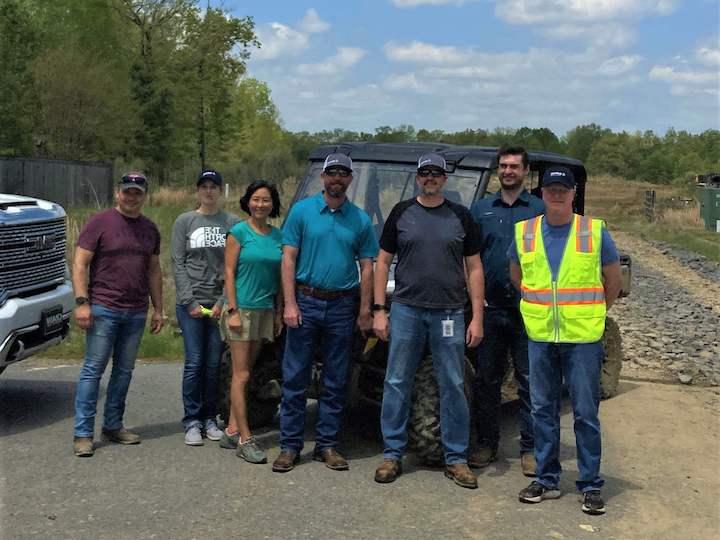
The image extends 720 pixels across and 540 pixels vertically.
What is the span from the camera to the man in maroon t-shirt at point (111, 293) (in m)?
5.93

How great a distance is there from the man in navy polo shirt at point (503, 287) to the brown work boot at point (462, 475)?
31 centimetres

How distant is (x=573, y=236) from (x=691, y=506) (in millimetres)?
1715

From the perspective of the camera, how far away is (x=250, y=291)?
226 inches

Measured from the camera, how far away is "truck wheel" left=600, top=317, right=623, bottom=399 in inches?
301

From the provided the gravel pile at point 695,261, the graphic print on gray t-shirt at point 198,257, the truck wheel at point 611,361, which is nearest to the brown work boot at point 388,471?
the graphic print on gray t-shirt at point 198,257

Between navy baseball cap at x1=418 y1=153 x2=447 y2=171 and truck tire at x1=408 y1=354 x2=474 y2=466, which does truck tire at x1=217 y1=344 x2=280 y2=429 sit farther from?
navy baseball cap at x1=418 y1=153 x2=447 y2=171

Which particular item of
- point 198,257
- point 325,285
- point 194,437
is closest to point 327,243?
point 325,285

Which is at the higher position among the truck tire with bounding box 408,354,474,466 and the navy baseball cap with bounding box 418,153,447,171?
the navy baseball cap with bounding box 418,153,447,171

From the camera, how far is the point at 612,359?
25.4ft

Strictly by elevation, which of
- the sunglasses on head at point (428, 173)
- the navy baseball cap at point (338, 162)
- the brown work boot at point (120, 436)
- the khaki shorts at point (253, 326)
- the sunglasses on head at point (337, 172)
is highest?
the navy baseball cap at point (338, 162)

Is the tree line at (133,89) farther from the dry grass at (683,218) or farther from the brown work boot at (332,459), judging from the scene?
the brown work boot at (332,459)

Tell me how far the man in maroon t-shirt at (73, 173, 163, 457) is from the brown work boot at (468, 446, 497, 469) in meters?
2.28

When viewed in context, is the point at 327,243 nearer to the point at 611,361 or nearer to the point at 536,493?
the point at 536,493

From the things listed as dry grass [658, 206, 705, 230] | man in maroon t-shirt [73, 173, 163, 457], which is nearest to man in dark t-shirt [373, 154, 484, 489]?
man in maroon t-shirt [73, 173, 163, 457]
